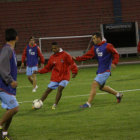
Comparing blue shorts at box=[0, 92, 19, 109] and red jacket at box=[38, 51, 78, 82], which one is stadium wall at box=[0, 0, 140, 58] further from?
blue shorts at box=[0, 92, 19, 109]

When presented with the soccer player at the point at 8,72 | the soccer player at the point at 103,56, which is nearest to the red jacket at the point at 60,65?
the soccer player at the point at 103,56

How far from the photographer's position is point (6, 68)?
→ 7211 millimetres

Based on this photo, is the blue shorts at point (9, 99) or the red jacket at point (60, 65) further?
the red jacket at point (60, 65)

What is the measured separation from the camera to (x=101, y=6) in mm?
32312

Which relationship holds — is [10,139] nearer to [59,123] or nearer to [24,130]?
[24,130]

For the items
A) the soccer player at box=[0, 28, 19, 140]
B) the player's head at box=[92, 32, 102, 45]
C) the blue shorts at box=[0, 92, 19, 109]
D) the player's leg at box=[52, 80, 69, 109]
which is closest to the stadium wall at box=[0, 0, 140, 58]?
the player's leg at box=[52, 80, 69, 109]

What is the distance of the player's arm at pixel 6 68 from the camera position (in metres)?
7.14

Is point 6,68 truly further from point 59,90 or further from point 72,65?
point 72,65

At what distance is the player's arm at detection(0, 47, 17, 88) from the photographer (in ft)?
23.4

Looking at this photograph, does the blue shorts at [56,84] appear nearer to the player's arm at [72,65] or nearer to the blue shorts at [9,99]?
the player's arm at [72,65]

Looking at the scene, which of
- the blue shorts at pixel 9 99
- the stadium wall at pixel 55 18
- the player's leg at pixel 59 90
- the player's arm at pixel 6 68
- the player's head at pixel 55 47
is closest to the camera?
the player's arm at pixel 6 68

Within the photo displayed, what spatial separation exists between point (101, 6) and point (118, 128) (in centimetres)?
2450

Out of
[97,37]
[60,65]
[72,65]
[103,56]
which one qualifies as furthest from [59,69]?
[97,37]

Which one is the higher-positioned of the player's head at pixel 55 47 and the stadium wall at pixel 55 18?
the player's head at pixel 55 47
